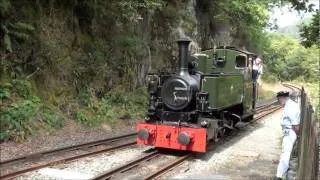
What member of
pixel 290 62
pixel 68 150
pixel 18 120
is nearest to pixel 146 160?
pixel 68 150

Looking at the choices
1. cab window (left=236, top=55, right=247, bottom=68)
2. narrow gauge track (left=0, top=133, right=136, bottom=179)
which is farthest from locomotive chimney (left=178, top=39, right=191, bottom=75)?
cab window (left=236, top=55, right=247, bottom=68)

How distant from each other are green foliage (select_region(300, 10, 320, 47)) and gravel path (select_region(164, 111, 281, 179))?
3040 millimetres

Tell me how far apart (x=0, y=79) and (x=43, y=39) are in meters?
2.27

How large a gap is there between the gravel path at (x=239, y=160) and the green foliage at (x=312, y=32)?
3.04m

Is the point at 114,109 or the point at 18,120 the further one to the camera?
the point at 114,109

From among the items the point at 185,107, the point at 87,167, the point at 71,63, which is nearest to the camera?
the point at 87,167

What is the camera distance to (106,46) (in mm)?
17875

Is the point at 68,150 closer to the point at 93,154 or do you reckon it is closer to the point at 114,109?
the point at 93,154

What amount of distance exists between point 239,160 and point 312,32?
12.3 ft

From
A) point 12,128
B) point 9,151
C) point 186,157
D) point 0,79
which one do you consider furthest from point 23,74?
point 186,157

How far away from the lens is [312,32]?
12367 millimetres

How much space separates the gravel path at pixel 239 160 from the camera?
1011 centimetres

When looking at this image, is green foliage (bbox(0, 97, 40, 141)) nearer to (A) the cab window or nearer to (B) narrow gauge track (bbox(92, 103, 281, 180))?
(B) narrow gauge track (bbox(92, 103, 281, 180))

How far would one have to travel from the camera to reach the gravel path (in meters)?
10.1
